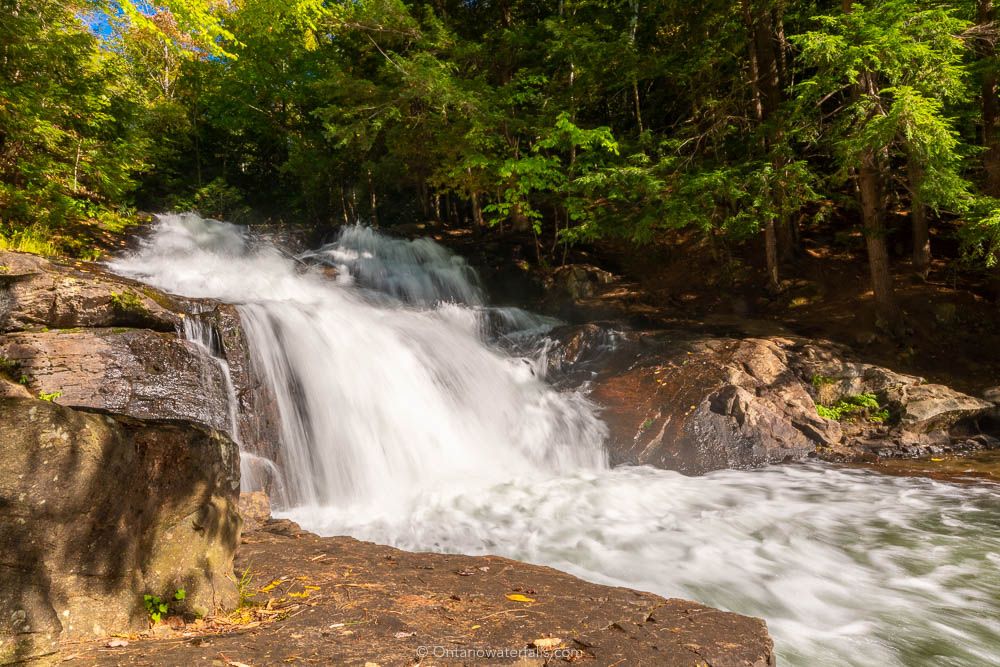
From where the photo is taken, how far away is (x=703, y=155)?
38.3 ft

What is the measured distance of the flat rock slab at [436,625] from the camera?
2.27m

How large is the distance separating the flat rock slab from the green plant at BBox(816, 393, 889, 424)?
21.8 feet

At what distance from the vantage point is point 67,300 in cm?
604

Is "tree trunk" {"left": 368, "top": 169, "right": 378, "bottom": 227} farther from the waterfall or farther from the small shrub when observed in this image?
the small shrub

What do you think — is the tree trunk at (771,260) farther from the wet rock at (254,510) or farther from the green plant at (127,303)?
the green plant at (127,303)

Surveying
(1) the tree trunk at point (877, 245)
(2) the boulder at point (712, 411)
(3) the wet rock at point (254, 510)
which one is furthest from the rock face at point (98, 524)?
(1) the tree trunk at point (877, 245)

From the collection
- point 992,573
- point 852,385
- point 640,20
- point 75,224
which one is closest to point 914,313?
point 852,385

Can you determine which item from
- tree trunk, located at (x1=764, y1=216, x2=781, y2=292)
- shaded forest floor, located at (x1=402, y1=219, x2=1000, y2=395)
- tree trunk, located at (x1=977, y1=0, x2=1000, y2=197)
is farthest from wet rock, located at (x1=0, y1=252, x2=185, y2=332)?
tree trunk, located at (x1=977, y1=0, x2=1000, y2=197)

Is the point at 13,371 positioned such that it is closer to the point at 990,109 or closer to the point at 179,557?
the point at 179,557

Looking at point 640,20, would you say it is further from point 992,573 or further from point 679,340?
point 992,573

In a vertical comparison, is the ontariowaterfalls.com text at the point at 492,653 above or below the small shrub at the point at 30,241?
below

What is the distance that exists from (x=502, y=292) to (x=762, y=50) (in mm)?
8109

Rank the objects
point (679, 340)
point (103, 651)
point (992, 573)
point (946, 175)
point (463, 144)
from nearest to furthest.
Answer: point (103, 651) → point (992, 573) → point (946, 175) → point (679, 340) → point (463, 144)

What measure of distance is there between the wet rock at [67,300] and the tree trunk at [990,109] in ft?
40.1
